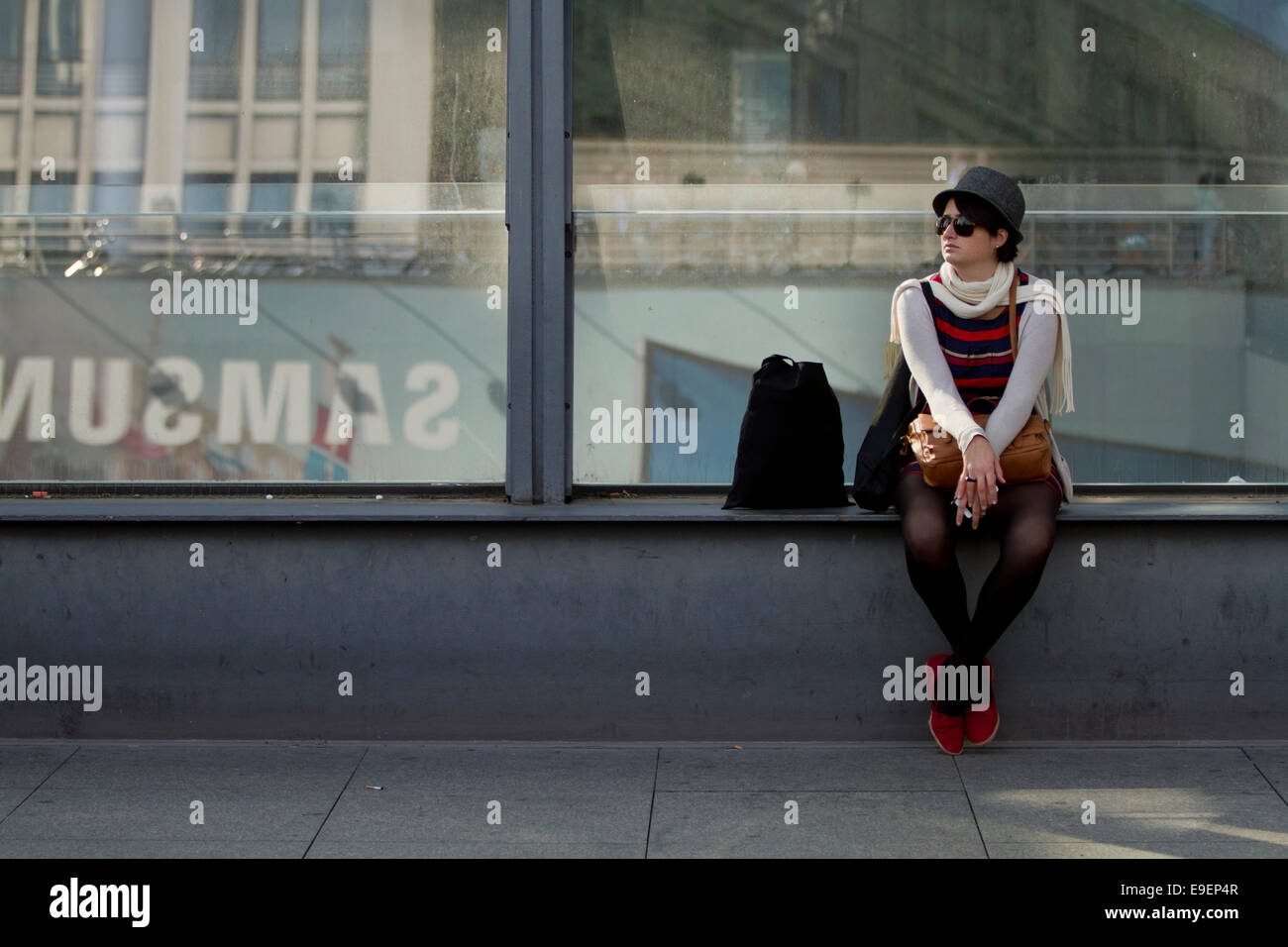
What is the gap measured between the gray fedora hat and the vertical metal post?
1384 millimetres

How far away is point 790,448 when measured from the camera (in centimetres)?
502

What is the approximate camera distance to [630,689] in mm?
4930

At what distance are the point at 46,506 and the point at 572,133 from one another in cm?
229

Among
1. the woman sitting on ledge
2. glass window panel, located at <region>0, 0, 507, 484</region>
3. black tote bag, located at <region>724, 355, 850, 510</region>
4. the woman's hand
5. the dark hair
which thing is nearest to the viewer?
the woman's hand

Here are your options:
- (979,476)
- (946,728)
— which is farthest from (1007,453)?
(946,728)

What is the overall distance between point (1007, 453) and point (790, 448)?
773 mm

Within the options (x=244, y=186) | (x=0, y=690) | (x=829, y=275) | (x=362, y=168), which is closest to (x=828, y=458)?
(x=829, y=275)

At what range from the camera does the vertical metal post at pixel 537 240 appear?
17.3 ft

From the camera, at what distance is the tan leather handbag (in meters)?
4.57

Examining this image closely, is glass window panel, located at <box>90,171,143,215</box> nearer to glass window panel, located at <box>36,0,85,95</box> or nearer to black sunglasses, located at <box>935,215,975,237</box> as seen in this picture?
glass window panel, located at <box>36,0,85,95</box>

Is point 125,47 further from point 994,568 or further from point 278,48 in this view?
point 994,568

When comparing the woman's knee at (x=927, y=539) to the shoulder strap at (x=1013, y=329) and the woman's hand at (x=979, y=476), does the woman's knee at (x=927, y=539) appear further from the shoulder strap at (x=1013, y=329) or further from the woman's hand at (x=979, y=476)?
the shoulder strap at (x=1013, y=329)

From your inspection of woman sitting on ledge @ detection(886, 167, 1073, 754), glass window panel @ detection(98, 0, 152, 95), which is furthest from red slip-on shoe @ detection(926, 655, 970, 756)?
glass window panel @ detection(98, 0, 152, 95)
